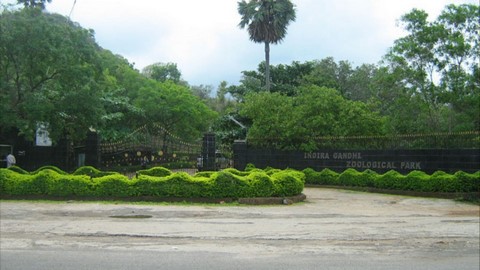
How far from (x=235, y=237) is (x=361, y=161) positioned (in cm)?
1404

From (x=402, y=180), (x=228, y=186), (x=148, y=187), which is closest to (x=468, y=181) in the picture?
(x=402, y=180)

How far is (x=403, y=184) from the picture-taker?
20328mm

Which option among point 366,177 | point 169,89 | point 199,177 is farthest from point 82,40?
point 169,89

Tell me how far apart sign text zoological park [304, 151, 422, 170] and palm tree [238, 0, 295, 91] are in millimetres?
17345

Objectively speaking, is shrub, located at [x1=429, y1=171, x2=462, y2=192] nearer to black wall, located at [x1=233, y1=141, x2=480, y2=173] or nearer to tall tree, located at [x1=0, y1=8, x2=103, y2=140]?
black wall, located at [x1=233, y1=141, x2=480, y2=173]

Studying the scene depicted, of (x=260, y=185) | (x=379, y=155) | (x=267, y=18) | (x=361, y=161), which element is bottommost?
(x=260, y=185)

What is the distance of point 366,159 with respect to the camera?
22.9 m

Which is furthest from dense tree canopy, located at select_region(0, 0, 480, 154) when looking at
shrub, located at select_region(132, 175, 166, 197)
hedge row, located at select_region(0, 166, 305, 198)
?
shrub, located at select_region(132, 175, 166, 197)

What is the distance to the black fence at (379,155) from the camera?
1986 centimetres

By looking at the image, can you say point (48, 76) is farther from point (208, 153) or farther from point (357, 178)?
point (357, 178)

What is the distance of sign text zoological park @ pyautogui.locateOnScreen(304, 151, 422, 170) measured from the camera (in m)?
21.6

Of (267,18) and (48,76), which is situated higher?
(267,18)

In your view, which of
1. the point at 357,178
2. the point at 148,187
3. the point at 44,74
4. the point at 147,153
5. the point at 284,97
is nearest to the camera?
the point at 148,187

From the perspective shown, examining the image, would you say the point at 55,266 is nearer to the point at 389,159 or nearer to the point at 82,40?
the point at 82,40
